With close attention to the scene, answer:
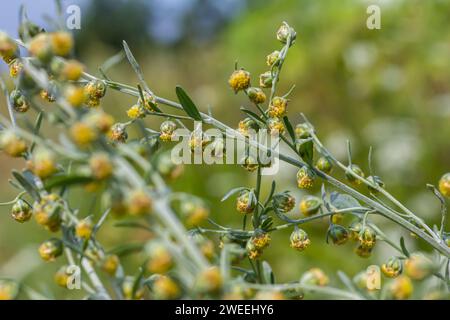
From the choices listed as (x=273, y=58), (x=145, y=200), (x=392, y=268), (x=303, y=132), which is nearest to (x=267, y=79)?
(x=273, y=58)

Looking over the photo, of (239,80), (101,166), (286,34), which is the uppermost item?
(286,34)

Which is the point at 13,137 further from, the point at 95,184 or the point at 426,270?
the point at 426,270

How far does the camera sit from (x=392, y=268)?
932mm

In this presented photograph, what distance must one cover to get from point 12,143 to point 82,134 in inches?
6.8

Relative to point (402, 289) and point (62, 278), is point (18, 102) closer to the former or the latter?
point (62, 278)

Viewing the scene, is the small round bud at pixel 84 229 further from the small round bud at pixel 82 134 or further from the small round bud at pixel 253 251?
the small round bud at pixel 253 251

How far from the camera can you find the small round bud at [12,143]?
2.21 feet

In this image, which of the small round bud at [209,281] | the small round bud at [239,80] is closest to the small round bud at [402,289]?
the small round bud at [209,281]

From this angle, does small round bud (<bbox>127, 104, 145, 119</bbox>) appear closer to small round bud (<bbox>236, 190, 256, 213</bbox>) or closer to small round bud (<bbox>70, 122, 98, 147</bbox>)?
small round bud (<bbox>236, 190, 256, 213</bbox>)

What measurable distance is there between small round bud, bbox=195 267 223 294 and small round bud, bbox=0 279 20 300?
0.79ft

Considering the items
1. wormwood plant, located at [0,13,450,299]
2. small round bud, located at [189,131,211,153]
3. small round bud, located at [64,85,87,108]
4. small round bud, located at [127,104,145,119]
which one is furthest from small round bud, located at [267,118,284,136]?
small round bud, located at [64,85,87,108]

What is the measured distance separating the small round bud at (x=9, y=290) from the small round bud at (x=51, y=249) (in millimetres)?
59

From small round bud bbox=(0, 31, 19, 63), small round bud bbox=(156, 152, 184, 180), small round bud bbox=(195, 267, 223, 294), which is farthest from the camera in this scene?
small round bud bbox=(0, 31, 19, 63)

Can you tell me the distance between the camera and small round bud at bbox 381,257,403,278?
928mm
